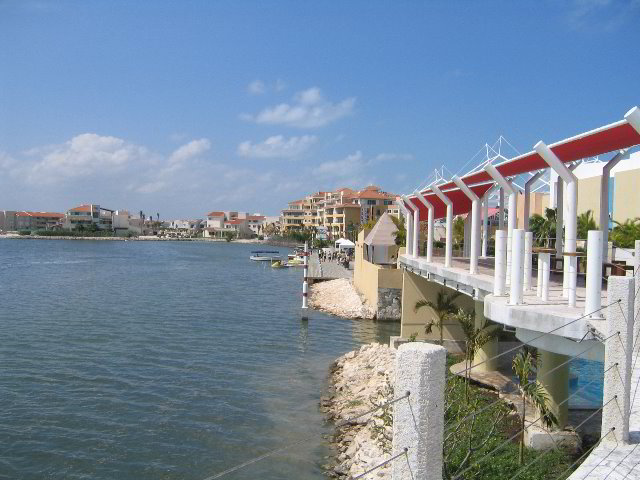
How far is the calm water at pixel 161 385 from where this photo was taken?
14.2 metres

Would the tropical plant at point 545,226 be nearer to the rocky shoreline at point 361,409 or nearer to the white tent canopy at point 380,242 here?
the white tent canopy at point 380,242

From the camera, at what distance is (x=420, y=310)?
23531 millimetres

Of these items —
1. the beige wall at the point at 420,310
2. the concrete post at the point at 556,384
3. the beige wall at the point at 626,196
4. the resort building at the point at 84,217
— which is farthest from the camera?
the resort building at the point at 84,217

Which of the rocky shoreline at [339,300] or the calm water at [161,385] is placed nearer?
the calm water at [161,385]

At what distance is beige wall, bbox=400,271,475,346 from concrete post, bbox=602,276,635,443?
52.5 feet

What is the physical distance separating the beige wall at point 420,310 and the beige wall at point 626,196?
33.8ft

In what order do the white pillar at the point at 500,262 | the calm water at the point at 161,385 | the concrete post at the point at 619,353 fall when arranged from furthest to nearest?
the calm water at the point at 161,385
the white pillar at the point at 500,262
the concrete post at the point at 619,353

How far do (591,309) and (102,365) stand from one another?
18.7m

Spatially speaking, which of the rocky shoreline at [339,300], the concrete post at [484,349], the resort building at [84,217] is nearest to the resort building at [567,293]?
the concrete post at [484,349]

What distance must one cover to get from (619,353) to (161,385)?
16235 mm

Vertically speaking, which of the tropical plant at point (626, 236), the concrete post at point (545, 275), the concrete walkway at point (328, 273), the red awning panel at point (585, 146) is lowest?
the concrete walkway at point (328, 273)

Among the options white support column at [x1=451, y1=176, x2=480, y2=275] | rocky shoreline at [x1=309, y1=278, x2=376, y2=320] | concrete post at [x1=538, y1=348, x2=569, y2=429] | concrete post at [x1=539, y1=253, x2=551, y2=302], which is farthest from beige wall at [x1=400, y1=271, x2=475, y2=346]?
concrete post at [x1=539, y1=253, x2=551, y2=302]

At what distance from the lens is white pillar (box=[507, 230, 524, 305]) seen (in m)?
9.30

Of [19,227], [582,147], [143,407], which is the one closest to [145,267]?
[143,407]
